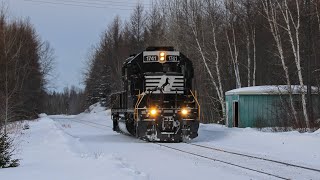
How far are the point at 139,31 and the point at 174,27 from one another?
81.0 feet

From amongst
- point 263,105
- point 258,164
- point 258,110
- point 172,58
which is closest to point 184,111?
point 172,58

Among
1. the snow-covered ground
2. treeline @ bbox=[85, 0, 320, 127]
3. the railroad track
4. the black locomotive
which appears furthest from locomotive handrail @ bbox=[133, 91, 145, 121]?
treeline @ bbox=[85, 0, 320, 127]

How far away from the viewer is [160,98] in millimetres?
22344

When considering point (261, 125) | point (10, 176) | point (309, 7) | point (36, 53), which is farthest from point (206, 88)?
point (10, 176)

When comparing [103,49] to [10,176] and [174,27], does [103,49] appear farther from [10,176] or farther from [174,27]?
[10,176]

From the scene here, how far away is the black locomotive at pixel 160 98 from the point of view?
71.3 feet

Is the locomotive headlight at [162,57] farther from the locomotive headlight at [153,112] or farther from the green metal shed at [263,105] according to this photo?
the green metal shed at [263,105]

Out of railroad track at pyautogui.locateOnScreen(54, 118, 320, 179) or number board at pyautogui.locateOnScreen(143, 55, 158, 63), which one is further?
number board at pyautogui.locateOnScreen(143, 55, 158, 63)

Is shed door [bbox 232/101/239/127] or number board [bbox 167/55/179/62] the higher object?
number board [bbox 167/55/179/62]

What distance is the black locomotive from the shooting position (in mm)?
21734

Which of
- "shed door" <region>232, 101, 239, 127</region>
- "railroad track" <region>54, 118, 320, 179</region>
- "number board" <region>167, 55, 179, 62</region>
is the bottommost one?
"railroad track" <region>54, 118, 320, 179</region>

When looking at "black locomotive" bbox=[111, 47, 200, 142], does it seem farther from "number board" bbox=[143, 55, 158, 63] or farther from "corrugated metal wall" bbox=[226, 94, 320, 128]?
"corrugated metal wall" bbox=[226, 94, 320, 128]

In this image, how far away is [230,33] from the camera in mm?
39281

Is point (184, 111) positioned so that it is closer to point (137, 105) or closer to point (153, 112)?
point (153, 112)
